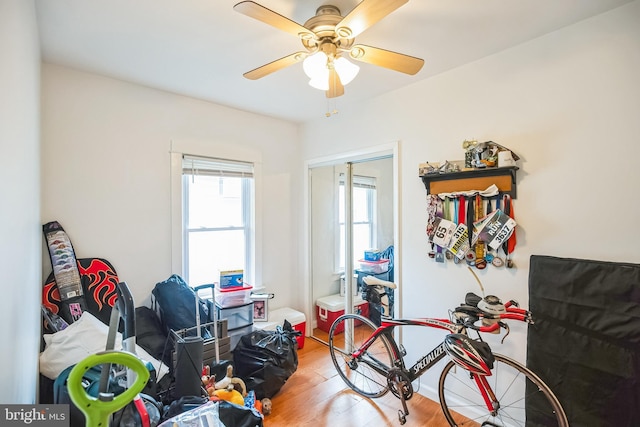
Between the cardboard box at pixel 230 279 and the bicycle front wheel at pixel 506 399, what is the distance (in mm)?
1913

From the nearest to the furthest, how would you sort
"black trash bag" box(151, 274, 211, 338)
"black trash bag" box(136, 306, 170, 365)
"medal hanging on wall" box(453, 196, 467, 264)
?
"medal hanging on wall" box(453, 196, 467, 264) < "black trash bag" box(136, 306, 170, 365) < "black trash bag" box(151, 274, 211, 338)

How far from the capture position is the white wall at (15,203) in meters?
0.93

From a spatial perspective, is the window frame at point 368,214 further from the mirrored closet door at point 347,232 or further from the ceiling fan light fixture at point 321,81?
the ceiling fan light fixture at point 321,81

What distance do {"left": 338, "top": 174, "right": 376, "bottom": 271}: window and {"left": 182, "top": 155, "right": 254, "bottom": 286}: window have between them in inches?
43.1

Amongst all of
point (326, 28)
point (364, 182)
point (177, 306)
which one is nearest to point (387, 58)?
point (326, 28)

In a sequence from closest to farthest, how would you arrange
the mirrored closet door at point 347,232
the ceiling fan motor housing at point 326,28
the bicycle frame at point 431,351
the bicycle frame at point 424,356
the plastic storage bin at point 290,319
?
the ceiling fan motor housing at point 326,28 → the bicycle frame at point 431,351 → the bicycle frame at point 424,356 → the mirrored closet door at point 347,232 → the plastic storage bin at point 290,319

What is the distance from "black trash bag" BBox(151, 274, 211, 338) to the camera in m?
2.42

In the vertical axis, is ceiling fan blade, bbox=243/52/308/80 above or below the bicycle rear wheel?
above

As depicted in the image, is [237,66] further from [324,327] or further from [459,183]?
[324,327]

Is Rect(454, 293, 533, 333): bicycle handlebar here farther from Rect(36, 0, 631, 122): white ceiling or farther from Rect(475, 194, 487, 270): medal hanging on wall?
Rect(36, 0, 631, 122): white ceiling

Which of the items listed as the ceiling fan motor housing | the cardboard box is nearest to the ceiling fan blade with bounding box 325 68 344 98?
the ceiling fan motor housing

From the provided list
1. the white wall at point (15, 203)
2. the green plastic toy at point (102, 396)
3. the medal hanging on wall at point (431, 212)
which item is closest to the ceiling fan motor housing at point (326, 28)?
the white wall at point (15, 203)

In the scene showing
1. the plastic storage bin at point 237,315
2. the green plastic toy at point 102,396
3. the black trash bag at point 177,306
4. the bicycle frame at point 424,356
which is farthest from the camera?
the plastic storage bin at point 237,315

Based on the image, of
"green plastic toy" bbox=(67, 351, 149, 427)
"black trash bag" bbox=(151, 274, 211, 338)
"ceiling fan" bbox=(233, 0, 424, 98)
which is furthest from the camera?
"black trash bag" bbox=(151, 274, 211, 338)
